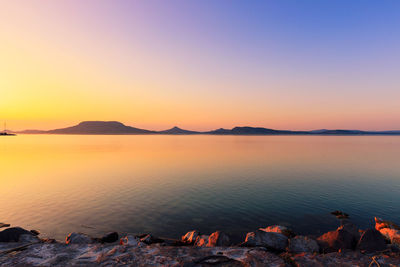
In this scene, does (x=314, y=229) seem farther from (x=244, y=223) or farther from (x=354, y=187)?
(x=354, y=187)

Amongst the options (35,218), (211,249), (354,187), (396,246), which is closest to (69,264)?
(211,249)

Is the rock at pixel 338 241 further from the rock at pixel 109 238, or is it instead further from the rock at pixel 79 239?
the rock at pixel 79 239

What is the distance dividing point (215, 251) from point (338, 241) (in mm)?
7697

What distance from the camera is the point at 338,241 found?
12578 millimetres

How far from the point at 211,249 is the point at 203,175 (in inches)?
958

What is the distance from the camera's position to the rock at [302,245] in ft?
40.5

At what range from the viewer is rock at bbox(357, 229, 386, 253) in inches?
473

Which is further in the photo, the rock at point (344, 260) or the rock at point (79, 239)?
the rock at point (79, 239)

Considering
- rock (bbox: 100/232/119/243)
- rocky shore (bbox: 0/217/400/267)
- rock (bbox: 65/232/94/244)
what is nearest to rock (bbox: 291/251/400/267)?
rocky shore (bbox: 0/217/400/267)

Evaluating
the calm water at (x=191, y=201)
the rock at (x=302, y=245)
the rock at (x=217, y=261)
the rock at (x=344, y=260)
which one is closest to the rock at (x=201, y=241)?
the rock at (x=217, y=261)

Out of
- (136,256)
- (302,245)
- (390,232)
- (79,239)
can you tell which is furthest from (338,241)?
(79,239)

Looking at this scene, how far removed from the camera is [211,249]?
11.7 meters

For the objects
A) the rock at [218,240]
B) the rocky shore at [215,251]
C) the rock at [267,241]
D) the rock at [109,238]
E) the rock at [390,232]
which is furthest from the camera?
the rock at [109,238]

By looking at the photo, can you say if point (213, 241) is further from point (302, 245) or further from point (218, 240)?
point (302, 245)
